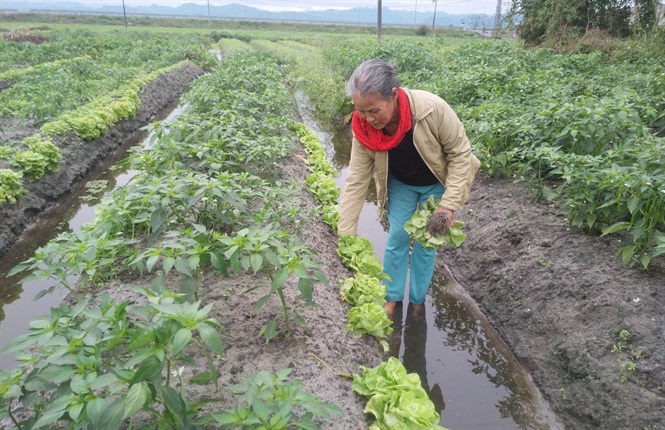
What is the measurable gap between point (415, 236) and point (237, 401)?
1.54 m

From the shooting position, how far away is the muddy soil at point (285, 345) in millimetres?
2293

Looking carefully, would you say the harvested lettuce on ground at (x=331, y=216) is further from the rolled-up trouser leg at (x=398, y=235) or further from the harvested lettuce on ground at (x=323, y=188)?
the rolled-up trouser leg at (x=398, y=235)

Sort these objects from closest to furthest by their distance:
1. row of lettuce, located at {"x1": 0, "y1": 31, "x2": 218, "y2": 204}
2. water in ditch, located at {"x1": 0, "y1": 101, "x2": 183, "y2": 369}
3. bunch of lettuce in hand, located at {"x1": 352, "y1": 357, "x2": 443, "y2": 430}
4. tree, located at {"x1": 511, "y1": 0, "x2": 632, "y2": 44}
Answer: bunch of lettuce in hand, located at {"x1": 352, "y1": 357, "x2": 443, "y2": 430}
water in ditch, located at {"x1": 0, "y1": 101, "x2": 183, "y2": 369}
row of lettuce, located at {"x1": 0, "y1": 31, "x2": 218, "y2": 204}
tree, located at {"x1": 511, "y1": 0, "x2": 632, "y2": 44}

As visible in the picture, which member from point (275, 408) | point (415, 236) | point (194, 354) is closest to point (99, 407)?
point (275, 408)

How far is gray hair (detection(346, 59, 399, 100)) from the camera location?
237cm

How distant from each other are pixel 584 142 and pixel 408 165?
230cm

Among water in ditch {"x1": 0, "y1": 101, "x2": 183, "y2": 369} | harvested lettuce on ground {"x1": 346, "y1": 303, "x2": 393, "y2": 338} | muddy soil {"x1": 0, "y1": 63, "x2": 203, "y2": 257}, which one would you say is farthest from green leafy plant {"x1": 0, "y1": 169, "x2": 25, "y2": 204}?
harvested lettuce on ground {"x1": 346, "y1": 303, "x2": 393, "y2": 338}

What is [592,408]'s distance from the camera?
2.59 metres

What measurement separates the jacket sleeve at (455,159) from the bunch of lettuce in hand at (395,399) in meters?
1.10

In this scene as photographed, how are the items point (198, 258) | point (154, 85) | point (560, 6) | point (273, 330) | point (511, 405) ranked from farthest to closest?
point (560, 6) → point (154, 85) → point (511, 405) → point (273, 330) → point (198, 258)

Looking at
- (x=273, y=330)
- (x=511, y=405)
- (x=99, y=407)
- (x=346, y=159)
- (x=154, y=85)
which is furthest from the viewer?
(x=154, y=85)

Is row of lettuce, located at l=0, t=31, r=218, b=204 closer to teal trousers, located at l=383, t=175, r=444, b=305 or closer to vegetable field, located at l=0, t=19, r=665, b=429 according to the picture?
vegetable field, located at l=0, t=19, r=665, b=429

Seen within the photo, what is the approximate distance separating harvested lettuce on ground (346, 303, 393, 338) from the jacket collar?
1.29 meters

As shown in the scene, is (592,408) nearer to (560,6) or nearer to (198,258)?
(198,258)
